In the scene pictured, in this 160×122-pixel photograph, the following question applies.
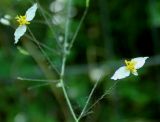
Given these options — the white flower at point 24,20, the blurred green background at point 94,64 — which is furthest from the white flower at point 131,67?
the blurred green background at point 94,64

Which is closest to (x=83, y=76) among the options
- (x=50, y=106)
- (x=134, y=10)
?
(x=50, y=106)

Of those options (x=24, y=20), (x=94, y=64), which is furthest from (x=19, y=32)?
(x=94, y=64)

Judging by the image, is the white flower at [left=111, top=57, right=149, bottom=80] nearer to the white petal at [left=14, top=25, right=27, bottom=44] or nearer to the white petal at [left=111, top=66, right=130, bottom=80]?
the white petal at [left=111, top=66, right=130, bottom=80]

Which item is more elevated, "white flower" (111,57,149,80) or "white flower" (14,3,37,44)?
"white flower" (14,3,37,44)

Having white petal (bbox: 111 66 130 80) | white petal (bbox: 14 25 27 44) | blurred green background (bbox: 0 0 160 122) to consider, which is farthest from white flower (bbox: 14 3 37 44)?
blurred green background (bbox: 0 0 160 122)

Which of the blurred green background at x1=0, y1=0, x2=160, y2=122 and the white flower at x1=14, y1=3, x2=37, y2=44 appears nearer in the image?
the white flower at x1=14, y1=3, x2=37, y2=44

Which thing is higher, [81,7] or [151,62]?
[81,7]

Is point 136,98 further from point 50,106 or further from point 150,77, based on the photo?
point 50,106

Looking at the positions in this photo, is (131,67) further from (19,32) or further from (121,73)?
(19,32)

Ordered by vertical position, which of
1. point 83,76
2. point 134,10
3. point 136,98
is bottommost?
point 136,98
